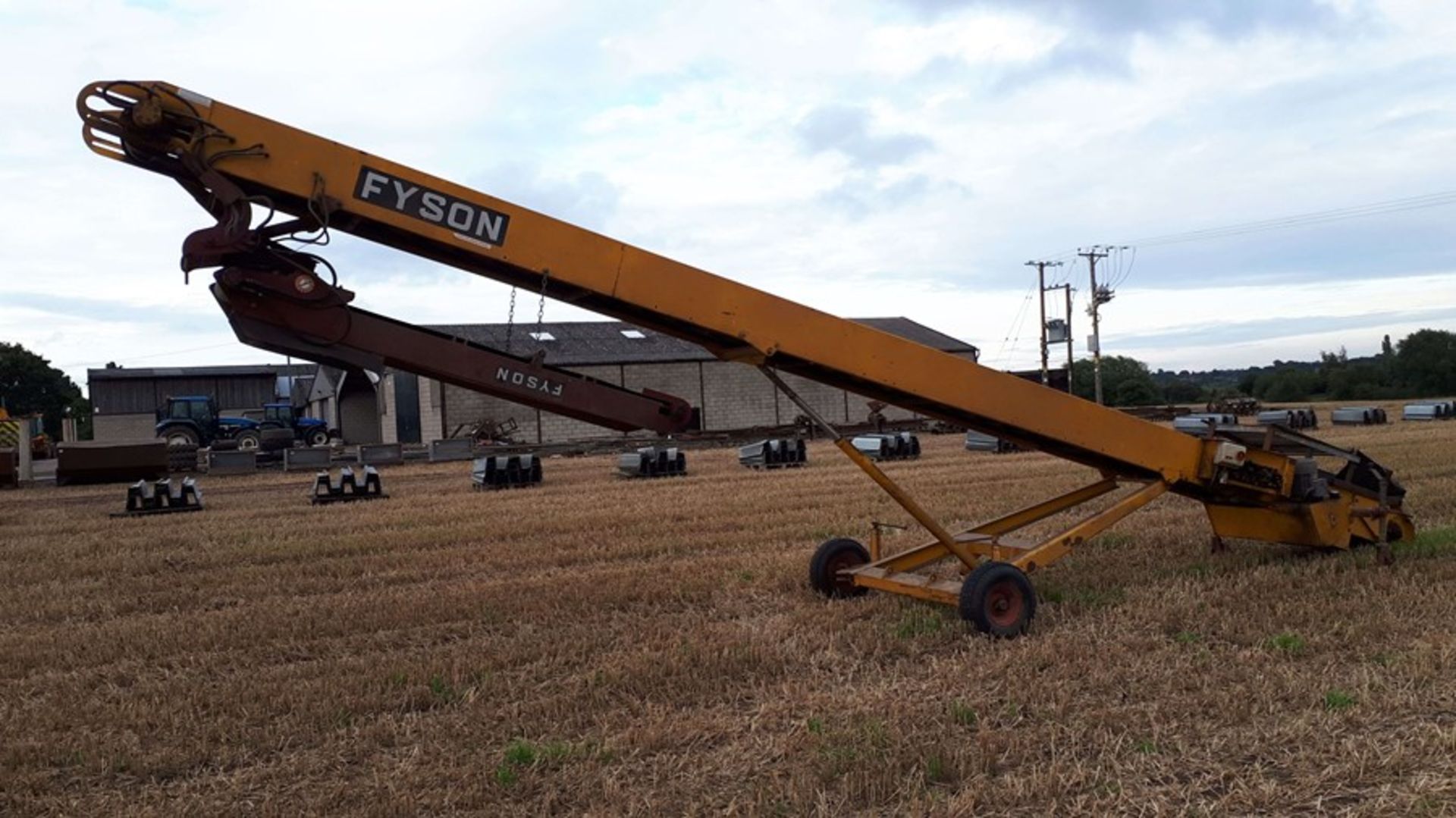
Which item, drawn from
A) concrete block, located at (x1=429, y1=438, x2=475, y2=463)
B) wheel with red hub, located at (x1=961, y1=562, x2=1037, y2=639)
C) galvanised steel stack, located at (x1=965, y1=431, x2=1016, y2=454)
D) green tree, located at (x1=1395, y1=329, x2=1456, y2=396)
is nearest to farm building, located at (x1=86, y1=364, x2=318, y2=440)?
concrete block, located at (x1=429, y1=438, x2=475, y2=463)

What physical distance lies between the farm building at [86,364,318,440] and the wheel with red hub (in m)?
58.4

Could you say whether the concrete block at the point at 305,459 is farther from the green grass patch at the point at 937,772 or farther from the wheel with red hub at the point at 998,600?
the green grass patch at the point at 937,772

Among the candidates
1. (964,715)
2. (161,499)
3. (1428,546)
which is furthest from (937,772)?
(161,499)

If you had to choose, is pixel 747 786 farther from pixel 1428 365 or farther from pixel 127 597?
pixel 1428 365

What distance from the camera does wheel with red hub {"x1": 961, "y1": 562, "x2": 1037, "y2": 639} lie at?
21.0ft

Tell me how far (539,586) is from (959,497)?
291 inches

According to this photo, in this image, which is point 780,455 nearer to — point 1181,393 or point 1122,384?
point 1122,384

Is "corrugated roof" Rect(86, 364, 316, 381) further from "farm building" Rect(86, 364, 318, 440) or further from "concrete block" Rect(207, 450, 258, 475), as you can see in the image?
"concrete block" Rect(207, 450, 258, 475)

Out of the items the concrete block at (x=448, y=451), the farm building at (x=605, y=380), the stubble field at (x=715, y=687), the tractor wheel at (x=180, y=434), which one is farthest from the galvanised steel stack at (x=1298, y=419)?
the tractor wheel at (x=180, y=434)

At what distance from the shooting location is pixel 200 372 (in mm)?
79250

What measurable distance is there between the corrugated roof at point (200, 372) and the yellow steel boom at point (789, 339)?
64321 mm

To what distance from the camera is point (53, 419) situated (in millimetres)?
70312

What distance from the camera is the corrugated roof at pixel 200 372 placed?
7250cm

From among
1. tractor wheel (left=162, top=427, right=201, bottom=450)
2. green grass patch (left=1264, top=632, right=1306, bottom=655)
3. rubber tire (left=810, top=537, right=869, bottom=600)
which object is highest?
tractor wheel (left=162, top=427, right=201, bottom=450)
